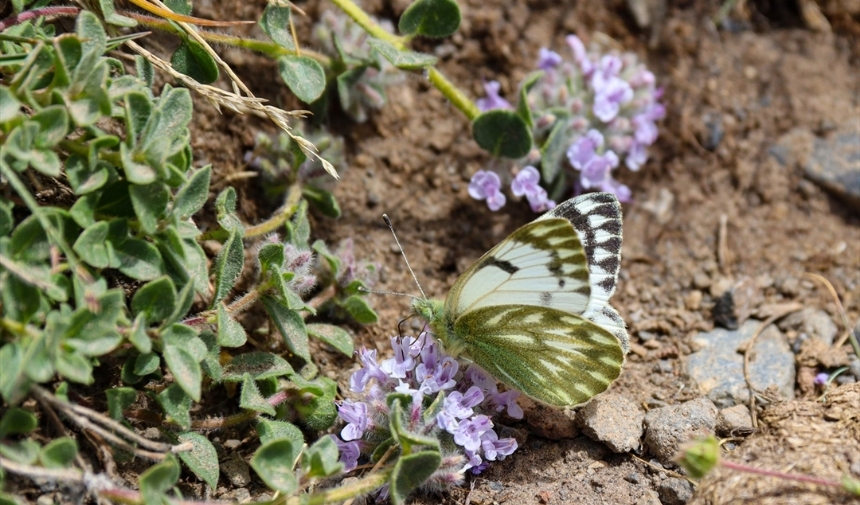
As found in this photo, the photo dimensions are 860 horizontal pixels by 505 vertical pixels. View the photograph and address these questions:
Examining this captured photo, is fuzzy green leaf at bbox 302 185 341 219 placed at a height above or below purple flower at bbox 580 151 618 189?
above

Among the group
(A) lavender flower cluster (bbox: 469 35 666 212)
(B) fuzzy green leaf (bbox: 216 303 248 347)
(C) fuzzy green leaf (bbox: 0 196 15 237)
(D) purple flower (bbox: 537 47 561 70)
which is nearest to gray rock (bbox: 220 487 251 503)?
(B) fuzzy green leaf (bbox: 216 303 248 347)

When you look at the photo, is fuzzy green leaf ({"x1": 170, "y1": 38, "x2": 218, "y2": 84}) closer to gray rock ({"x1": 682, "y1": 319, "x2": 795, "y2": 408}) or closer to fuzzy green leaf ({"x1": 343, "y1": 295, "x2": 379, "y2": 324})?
fuzzy green leaf ({"x1": 343, "y1": 295, "x2": 379, "y2": 324})

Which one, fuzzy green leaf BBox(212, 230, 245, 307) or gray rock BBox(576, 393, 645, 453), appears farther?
gray rock BBox(576, 393, 645, 453)

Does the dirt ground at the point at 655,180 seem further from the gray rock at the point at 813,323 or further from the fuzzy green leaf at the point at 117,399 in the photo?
the fuzzy green leaf at the point at 117,399

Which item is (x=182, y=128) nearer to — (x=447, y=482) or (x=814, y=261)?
(x=447, y=482)

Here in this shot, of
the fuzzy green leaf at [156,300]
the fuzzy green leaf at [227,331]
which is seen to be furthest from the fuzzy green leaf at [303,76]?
the fuzzy green leaf at [156,300]

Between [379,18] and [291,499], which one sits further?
[379,18]

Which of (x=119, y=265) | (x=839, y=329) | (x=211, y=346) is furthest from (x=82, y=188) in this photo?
(x=839, y=329)
